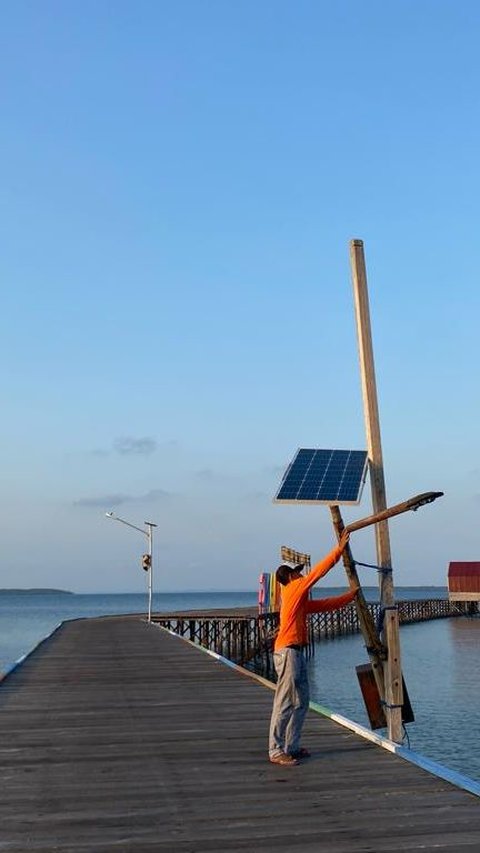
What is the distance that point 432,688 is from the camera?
3391 cm

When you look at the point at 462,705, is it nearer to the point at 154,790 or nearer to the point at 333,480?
the point at 333,480

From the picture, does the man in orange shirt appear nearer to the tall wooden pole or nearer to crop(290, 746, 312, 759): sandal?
crop(290, 746, 312, 759): sandal

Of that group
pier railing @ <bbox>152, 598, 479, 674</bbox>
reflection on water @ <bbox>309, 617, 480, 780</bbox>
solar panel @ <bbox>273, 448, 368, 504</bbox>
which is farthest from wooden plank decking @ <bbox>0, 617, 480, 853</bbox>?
reflection on water @ <bbox>309, 617, 480, 780</bbox>

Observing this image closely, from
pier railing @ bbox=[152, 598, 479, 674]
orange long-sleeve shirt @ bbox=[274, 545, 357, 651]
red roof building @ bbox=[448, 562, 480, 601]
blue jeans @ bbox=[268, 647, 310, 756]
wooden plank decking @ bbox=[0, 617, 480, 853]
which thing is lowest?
wooden plank decking @ bbox=[0, 617, 480, 853]

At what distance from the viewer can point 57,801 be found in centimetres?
754

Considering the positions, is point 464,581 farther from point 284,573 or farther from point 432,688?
point 284,573

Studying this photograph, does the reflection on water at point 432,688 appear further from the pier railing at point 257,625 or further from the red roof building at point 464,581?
the red roof building at point 464,581

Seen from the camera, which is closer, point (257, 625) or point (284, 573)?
point (284, 573)

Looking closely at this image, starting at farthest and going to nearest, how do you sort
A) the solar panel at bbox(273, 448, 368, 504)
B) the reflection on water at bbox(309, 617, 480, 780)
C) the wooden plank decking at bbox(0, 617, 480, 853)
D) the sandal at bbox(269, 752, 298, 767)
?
the reflection on water at bbox(309, 617, 480, 780), the solar panel at bbox(273, 448, 368, 504), the sandal at bbox(269, 752, 298, 767), the wooden plank decking at bbox(0, 617, 480, 853)

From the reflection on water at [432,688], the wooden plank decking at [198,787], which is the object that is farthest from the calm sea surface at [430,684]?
the wooden plank decking at [198,787]

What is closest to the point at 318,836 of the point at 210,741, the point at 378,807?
the point at 378,807

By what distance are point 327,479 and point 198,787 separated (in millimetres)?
4777

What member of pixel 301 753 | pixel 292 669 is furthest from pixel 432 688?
pixel 292 669

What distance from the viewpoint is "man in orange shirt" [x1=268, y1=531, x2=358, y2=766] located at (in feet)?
29.0
